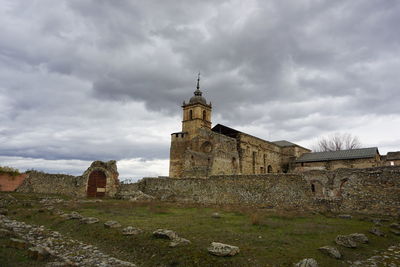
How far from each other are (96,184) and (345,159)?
34.1 meters

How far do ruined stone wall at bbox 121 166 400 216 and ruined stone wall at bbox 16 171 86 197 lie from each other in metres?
8.28

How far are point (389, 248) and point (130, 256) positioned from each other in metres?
7.95

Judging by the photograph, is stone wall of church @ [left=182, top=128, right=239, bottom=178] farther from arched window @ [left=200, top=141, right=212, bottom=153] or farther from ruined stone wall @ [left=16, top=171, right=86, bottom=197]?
ruined stone wall @ [left=16, top=171, right=86, bottom=197]

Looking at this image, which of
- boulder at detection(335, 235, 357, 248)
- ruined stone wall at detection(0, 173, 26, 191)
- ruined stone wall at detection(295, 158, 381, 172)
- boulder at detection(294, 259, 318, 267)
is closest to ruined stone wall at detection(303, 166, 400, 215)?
boulder at detection(335, 235, 357, 248)

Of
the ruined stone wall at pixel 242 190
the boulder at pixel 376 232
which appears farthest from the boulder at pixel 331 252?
the ruined stone wall at pixel 242 190

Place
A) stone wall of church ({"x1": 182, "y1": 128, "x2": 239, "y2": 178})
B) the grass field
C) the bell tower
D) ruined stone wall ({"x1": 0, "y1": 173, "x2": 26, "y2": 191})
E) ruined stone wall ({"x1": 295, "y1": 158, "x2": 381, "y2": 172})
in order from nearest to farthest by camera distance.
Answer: the grass field < ruined stone wall ({"x1": 0, "y1": 173, "x2": 26, "y2": 191}) < stone wall of church ({"x1": 182, "y1": 128, "x2": 239, "y2": 178}) < ruined stone wall ({"x1": 295, "y1": 158, "x2": 381, "y2": 172}) < the bell tower

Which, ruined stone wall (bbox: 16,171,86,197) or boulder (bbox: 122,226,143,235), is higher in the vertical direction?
ruined stone wall (bbox: 16,171,86,197)

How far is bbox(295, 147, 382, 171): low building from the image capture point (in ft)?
125

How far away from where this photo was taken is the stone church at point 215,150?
3644 cm

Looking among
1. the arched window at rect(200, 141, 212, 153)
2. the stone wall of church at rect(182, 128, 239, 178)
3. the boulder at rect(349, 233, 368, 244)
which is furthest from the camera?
the arched window at rect(200, 141, 212, 153)

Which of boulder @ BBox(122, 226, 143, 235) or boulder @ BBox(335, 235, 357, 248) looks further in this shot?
boulder @ BBox(122, 226, 143, 235)

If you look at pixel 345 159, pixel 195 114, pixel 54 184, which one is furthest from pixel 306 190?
pixel 195 114

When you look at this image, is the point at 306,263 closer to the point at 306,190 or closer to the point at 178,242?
the point at 178,242

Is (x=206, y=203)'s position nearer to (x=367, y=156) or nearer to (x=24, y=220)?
(x=24, y=220)
